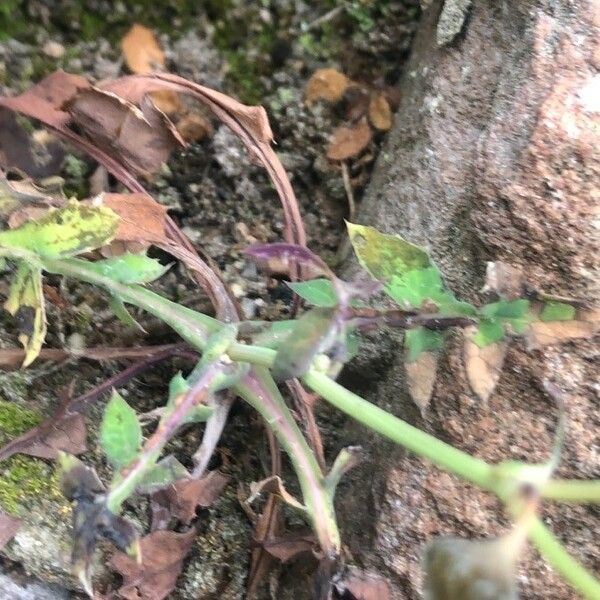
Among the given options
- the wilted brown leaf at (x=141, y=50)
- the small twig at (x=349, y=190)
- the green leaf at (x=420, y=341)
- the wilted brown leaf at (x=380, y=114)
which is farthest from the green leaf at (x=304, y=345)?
the wilted brown leaf at (x=141, y=50)

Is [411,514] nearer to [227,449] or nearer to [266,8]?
[227,449]

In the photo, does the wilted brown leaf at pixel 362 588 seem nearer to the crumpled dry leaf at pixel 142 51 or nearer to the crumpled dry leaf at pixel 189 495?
the crumpled dry leaf at pixel 189 495

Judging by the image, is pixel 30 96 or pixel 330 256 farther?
pixel 330 256

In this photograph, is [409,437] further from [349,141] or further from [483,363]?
[349,141]

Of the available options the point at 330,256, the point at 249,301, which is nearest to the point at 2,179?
the point at 249,301

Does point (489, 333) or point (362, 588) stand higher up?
point (489, 333)

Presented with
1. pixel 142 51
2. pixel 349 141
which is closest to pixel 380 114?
pixel 349 141
